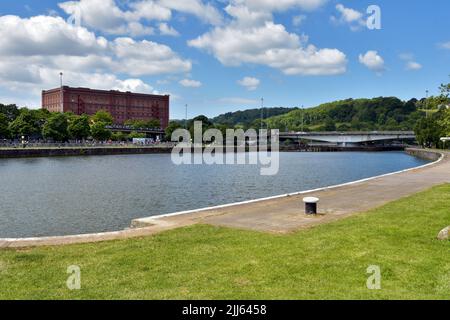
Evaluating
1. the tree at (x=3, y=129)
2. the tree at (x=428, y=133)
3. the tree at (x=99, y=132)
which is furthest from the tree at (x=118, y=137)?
the tree at (x=428, y=133)

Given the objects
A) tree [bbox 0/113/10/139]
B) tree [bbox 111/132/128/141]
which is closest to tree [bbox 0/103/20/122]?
tree [bbox 111/132/128/141]

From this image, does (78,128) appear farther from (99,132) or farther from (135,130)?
(135,130)

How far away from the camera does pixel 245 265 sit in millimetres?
8961

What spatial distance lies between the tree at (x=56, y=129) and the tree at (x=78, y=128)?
4.30 metres

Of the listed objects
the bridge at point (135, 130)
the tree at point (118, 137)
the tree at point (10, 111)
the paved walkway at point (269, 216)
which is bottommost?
the paved walkway at point (269, 216)

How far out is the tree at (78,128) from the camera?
117 m

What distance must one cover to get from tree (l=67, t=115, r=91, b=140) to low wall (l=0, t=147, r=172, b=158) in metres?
19.1

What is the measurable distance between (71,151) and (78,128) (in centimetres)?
2938

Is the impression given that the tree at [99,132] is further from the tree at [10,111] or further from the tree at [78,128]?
the tree at [10,111]

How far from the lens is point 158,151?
4562 inches

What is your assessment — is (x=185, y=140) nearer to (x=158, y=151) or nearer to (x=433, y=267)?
(x=158, y=151)

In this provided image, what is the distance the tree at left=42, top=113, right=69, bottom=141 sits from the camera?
353ft

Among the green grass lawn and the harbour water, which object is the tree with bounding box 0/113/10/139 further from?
the green grass lawn

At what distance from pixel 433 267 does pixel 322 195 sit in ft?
40.9
